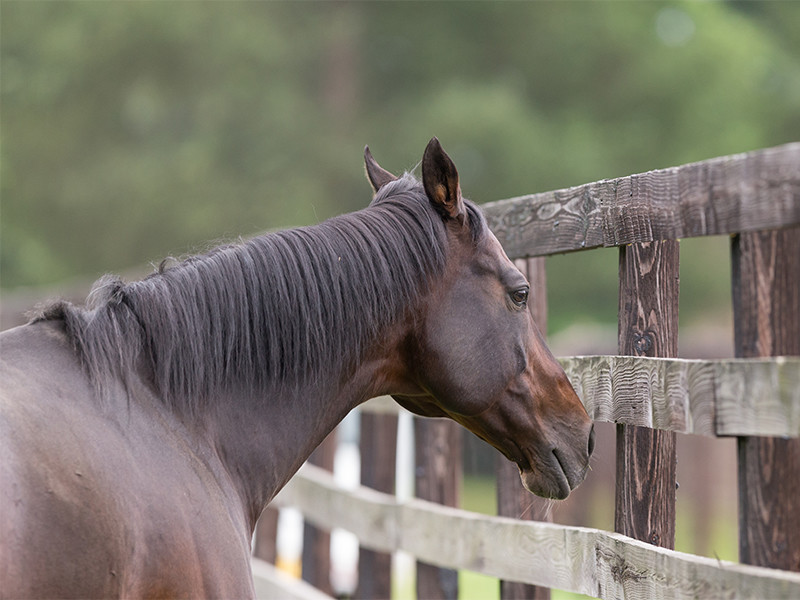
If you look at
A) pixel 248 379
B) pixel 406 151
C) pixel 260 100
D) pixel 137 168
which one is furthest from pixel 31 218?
pixel 248 379

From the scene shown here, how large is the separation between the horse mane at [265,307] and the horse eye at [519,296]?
10.8 inches

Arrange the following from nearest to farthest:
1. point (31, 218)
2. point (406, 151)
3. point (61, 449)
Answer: point (61, 449) → point (406, 151) → point (31, 218)

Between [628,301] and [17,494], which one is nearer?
[17,494]

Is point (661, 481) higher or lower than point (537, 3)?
lower

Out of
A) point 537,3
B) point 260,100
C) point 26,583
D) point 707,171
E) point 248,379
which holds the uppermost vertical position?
point 537,3

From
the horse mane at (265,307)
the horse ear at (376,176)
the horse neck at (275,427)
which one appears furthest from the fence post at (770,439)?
the horse ear at (376,176)

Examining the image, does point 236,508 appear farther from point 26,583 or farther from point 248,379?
point 26,583

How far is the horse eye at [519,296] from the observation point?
304 cm

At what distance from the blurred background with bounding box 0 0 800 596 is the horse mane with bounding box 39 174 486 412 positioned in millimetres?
10713

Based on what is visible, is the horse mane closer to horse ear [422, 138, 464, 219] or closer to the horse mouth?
horse ear [422, 138, 464, 219]

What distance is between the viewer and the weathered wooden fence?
2.16m

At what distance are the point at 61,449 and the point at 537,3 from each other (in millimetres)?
13582

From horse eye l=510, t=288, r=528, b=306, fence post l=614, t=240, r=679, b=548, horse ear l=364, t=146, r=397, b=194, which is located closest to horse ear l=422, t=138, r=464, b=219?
horse eye l=510, t=288, r=528, b=306

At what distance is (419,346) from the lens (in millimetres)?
2984
